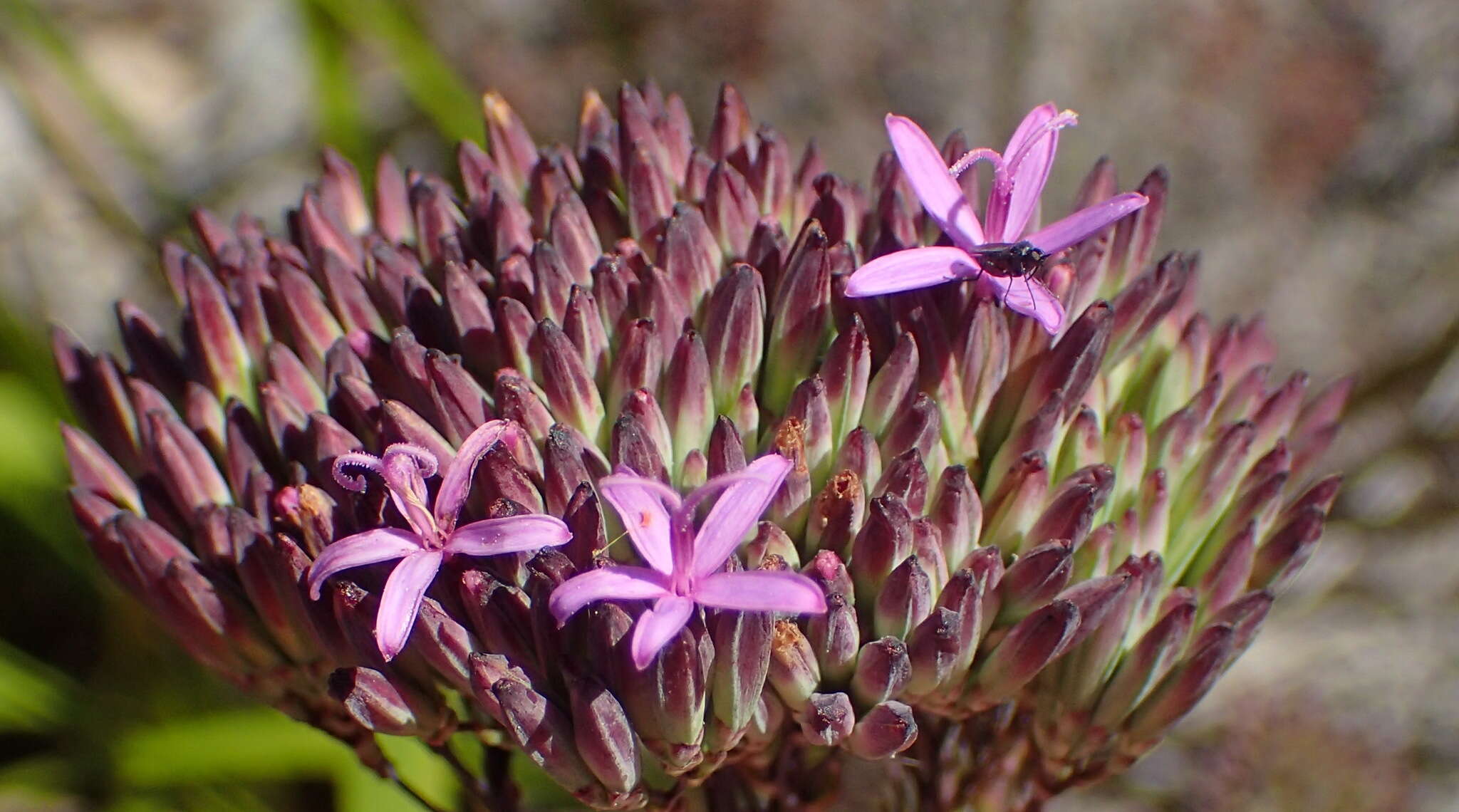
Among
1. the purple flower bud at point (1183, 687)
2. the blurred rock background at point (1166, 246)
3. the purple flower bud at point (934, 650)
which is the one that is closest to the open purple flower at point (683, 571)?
the purple flower bud at point (934, 650)

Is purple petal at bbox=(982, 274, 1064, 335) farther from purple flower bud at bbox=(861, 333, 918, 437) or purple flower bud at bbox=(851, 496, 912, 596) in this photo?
purple flower bud at bbox=(851, 496, 912, 596)

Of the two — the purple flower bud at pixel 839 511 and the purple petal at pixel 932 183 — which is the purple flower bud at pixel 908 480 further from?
the purple petal at pixel 932 183

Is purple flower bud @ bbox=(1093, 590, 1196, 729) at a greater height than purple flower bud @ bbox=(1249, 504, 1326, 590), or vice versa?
purple flower bud @ bbox=(1249, 504, 1326, 590)

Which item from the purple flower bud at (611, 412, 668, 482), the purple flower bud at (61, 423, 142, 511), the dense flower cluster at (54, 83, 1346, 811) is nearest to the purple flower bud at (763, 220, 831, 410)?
the dense flower cluster at (54, 83, 1346, 811)

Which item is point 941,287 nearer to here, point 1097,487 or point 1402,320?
point 1097,487

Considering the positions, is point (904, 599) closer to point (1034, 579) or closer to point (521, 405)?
point (1034, 579)
